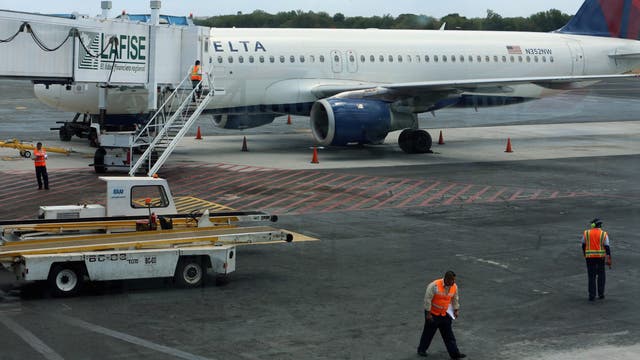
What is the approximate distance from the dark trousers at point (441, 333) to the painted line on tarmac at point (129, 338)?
10.7 ft

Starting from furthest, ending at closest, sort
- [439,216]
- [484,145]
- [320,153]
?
1. [484,145]
2. [320,153]
3. [439,216]

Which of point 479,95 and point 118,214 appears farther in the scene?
point 479,95

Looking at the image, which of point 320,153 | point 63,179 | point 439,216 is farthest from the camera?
point 320,153

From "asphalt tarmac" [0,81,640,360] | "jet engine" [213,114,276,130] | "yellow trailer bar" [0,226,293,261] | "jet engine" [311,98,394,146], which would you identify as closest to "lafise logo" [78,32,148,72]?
"asphalt tarmac" [0,81,640,360]

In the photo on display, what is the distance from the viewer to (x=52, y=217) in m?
20.1

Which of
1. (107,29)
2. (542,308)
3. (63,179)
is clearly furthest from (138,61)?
(542,308)

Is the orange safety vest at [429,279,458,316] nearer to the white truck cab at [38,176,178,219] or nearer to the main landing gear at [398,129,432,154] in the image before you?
the white truck cab at [38,176,178,219]

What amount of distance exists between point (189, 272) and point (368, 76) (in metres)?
24.2

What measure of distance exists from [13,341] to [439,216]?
14311 mm

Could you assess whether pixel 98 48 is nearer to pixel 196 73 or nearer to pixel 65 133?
pixel 196 73

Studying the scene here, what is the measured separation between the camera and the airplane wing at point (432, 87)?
3703 cm

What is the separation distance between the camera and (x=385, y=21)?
188ft

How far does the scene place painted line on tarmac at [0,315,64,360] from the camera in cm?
1371

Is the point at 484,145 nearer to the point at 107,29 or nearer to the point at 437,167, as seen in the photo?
the point at 437,167
